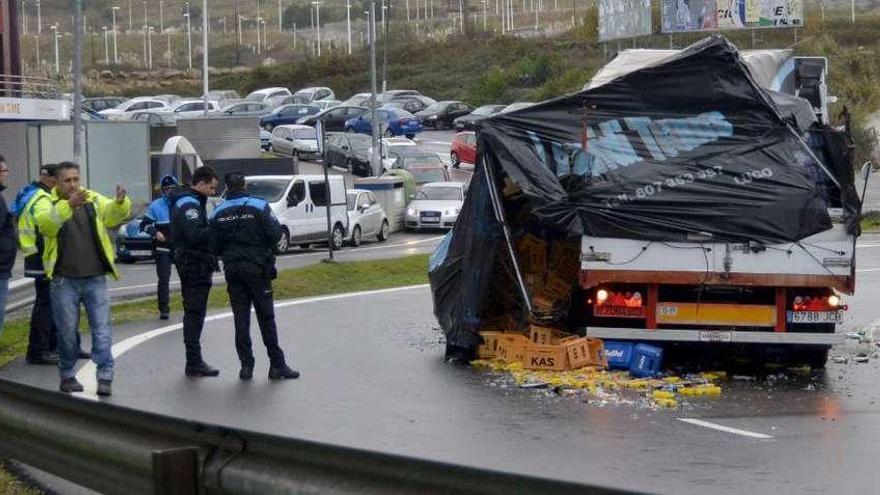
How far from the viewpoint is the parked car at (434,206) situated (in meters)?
42.5

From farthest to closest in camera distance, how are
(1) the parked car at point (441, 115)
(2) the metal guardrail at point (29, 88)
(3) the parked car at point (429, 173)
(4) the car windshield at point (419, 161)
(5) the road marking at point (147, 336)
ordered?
(1) the parked car at point (441, 115)
(4) the car windshield at point (419, 161)
(3) the parked car at point (429, 173)
(2) the metal guardrail at point (29, 88)
(5) the road marking at point (147, 336)

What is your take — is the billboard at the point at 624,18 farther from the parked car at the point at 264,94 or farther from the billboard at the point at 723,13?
the parked car at the point at 264,94

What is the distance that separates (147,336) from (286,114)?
196 ft

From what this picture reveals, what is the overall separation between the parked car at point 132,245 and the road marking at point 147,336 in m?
11.1

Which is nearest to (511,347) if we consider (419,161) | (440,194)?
(440,194)

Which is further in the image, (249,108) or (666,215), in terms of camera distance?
(249,108)

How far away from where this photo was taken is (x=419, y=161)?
176 feet

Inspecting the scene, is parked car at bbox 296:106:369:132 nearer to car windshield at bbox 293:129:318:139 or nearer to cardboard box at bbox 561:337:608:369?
car windshield at bbox 293:129:318:139

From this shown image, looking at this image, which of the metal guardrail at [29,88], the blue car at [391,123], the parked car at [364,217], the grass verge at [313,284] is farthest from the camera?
the blue car at [391,123]

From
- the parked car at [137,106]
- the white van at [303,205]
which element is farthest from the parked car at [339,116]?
the white van at [303,205]

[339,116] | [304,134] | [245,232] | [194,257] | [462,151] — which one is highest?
[339,116]

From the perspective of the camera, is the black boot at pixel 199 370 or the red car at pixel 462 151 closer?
the black boot at pixel 199 370

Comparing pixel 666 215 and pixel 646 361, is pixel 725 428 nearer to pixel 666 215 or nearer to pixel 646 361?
pixel 646 361

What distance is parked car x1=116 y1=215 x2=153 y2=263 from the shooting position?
33.7 metres
